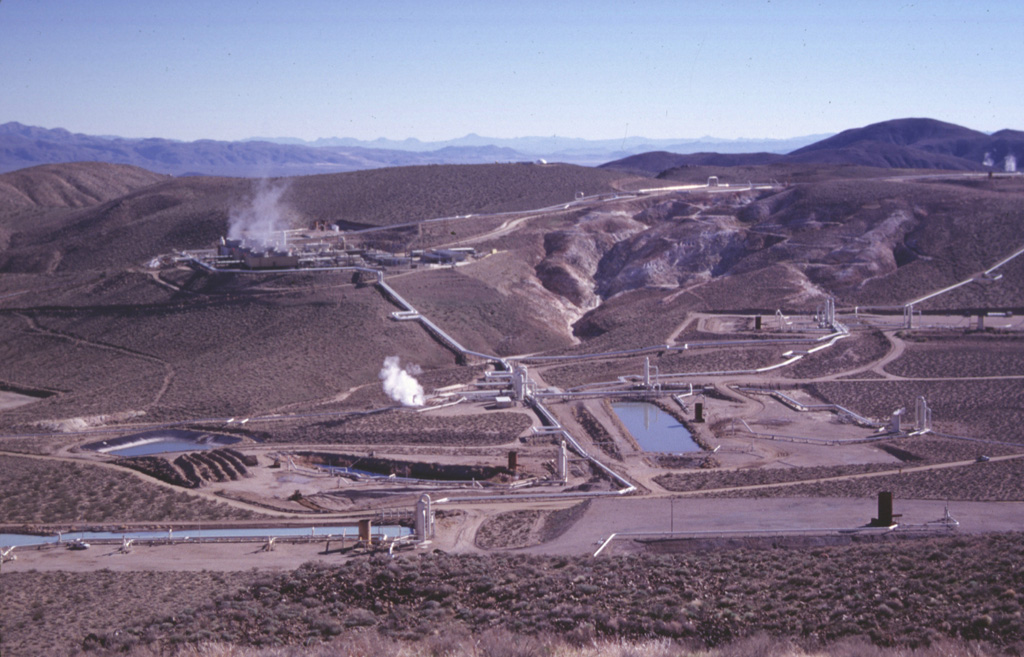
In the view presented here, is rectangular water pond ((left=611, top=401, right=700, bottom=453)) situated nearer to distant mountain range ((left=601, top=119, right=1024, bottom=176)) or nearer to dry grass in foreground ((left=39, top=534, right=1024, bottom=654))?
dry grass in foreground ((left=39, top=534, right=1024, bottom=654))

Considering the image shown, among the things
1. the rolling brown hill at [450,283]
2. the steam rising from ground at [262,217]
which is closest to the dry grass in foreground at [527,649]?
the rolling brown hill at [450,283]

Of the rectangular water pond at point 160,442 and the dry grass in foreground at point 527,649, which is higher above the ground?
the dry grass in foreground at point 527,649

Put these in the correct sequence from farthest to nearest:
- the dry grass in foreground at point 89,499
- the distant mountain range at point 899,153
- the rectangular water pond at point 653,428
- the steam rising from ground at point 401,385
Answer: the distant mountain range at point 899,153 → the steam rising from ground at point 401,385 → the rectangular water pond at point 653,428 → the dry grass in foreground at point 89,499

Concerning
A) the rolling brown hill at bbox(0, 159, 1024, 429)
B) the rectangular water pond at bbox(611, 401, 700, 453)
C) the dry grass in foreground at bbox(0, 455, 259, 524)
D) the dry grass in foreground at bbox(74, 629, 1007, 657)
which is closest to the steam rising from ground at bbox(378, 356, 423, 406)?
the rolling brown hill at bbox(0, 159, 1024, 429)

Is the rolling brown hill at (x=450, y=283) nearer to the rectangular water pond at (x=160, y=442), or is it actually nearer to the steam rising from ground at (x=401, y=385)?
A: the steam rising from ground at (x=401, y=385)

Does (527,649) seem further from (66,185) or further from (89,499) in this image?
(66,185)

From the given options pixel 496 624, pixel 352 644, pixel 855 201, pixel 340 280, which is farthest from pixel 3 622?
pixel 855 201

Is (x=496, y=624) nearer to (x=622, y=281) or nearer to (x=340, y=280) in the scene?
(x=340, y=280)
